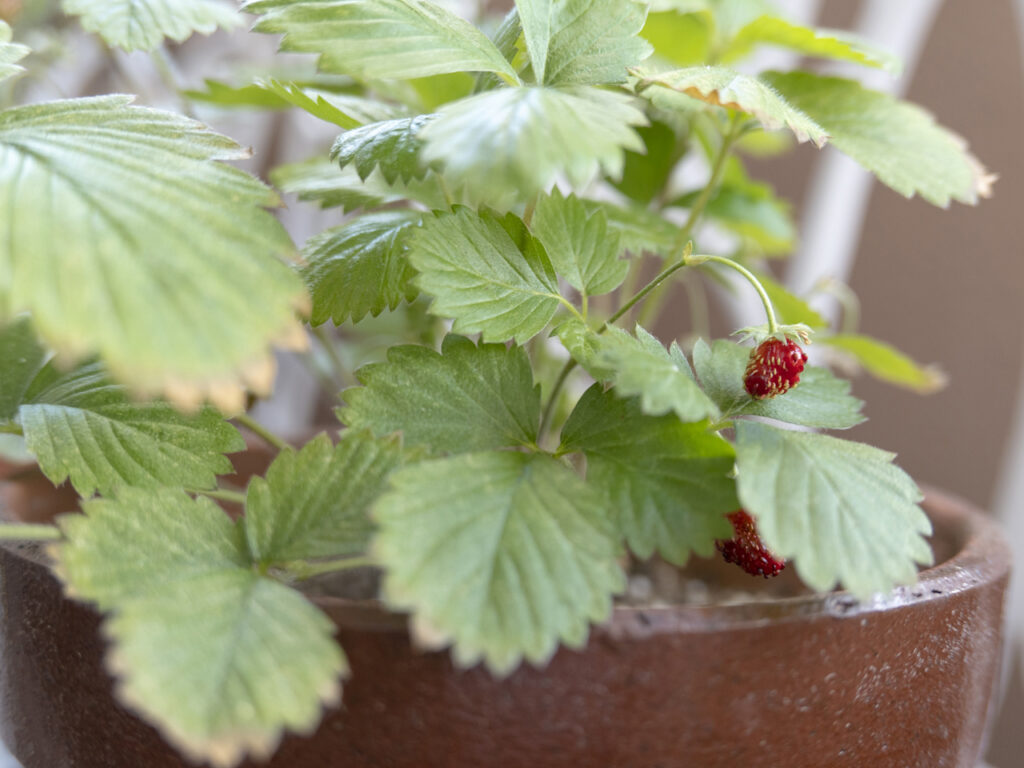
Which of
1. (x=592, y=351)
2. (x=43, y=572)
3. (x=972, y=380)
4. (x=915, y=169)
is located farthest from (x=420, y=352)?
(x=972, y=380)

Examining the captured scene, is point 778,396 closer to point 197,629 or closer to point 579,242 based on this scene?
point 579,242

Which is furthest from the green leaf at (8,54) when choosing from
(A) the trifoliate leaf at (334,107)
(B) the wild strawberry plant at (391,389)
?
(A) the trifoliate leaf at (334,107)

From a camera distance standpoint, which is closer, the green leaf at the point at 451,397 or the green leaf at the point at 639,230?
the green leaf at the point at 451,397

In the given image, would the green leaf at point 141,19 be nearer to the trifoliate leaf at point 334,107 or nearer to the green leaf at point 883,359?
the trifoliate leaf at point 334,107

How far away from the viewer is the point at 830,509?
358 mm

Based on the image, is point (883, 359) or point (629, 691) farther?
point (883, 359)

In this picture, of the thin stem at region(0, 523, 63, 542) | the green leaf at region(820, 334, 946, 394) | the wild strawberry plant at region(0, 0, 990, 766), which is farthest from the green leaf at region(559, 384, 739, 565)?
the green leaf at region(820, 334, 946, 394)

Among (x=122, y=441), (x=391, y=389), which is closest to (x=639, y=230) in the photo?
(x=391, y=389)

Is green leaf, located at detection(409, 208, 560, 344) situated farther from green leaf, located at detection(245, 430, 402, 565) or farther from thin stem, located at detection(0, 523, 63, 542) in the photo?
thin stem, located at detection(0, 523, 63, 542)

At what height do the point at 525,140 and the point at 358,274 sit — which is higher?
the point at 525,140

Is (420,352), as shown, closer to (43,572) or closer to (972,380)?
(43,572)

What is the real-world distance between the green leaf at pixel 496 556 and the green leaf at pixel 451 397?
1.8 inches

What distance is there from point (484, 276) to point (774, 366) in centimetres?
14

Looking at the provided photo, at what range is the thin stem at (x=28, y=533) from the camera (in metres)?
0.40
